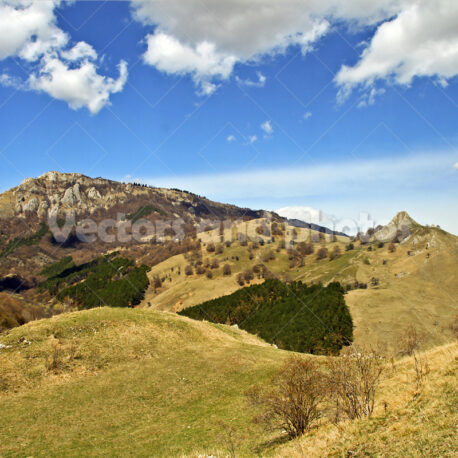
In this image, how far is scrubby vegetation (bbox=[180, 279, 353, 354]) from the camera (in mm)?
91812

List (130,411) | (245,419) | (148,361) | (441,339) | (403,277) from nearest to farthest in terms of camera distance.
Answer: (245,419), (130,411), (148,361), (441,339), (403,277)

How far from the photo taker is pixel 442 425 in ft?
35.5

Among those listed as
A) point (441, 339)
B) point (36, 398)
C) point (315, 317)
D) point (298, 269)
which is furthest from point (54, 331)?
point (298, 269)

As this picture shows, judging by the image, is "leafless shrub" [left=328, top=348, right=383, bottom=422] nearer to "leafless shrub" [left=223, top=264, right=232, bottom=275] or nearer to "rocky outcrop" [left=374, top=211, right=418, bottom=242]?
"leafless shrub" [left=223, top=264, right=232, bottom=275]

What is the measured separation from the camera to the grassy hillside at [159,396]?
1258 cm

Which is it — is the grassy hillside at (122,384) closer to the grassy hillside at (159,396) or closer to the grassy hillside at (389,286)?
the grassy hillside at (159,396)

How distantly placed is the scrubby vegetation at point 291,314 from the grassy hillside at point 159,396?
5550cm

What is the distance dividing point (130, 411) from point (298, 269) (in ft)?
587

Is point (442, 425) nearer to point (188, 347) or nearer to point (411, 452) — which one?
point (411, 452)

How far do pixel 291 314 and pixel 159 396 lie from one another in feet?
292

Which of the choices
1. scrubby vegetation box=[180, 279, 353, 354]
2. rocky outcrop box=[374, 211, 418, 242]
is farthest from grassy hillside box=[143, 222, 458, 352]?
scrubby vegetation box=[180, 279, 353, 354]

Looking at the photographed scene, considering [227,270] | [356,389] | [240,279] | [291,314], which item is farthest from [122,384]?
[227,270]

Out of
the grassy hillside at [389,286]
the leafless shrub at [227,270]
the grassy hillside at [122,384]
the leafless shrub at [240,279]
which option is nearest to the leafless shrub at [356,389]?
the grassy hillside at [122,384]

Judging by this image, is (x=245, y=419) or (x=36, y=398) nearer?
(x=245, y=419)
